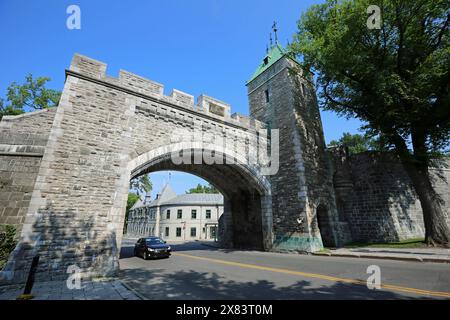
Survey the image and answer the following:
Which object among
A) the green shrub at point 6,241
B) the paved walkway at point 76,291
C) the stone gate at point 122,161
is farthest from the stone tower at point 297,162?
the green shrub at point 6,241

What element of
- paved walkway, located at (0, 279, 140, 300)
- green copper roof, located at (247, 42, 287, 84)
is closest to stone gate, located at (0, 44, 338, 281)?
paved walkway, located at (0, 279, 140, 300)

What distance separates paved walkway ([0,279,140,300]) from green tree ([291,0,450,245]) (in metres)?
13.0

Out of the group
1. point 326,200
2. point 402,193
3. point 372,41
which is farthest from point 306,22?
point 402,193

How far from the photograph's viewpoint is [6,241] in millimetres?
6160

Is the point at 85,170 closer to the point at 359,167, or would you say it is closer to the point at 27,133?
the point at 27,133

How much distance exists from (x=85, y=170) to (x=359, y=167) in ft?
54.7

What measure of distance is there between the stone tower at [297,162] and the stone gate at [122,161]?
72 millimetres

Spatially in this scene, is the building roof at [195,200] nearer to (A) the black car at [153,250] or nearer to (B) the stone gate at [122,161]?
(B) the stone gate at [122,161]

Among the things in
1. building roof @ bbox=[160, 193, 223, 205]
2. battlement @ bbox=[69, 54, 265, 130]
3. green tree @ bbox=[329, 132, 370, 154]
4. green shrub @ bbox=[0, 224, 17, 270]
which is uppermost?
green tree @ bbox=[329, 132, 370, 154]

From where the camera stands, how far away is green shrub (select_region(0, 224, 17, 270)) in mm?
5984

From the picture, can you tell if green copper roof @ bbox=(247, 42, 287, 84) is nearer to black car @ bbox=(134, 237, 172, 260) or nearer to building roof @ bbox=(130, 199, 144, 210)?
black car @ bbox=(134, 237, 172, 260)

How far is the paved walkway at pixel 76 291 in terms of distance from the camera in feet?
15.2

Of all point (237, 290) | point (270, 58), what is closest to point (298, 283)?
point (237, 290)

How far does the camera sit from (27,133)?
24.4 ft
